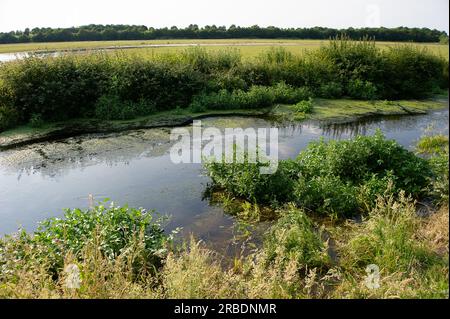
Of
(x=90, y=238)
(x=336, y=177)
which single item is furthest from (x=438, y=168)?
(x=90, y=238)

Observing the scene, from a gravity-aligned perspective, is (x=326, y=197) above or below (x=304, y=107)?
below

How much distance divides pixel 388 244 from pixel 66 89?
12.1 m

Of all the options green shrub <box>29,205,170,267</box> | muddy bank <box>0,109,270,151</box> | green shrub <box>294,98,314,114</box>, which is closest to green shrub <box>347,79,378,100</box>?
green shrub <box>294,98,314,114</box>

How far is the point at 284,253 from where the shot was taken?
5559 millimetres

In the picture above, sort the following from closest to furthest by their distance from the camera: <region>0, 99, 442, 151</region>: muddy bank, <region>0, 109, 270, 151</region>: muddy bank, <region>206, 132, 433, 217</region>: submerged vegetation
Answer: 1. <region>206, 132, 433, 217</region>: submerged vegetation
2. <region>0, 109, 270, 151</region>: muddy bank
3. <region>0, 99, 442, 151</region>: muddy bank

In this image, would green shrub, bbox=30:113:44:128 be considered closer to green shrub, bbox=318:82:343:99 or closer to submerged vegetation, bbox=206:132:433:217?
submerged vegetation, bbox=206:132:433:217

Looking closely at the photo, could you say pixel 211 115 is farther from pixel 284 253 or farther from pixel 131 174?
pixel 284 253

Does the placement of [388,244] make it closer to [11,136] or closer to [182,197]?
[182,197]

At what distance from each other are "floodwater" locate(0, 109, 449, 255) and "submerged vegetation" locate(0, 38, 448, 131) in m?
2.26

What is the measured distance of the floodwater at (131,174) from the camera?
739 centimetres

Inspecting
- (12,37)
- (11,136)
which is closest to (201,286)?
(11,136)

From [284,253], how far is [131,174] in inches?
198

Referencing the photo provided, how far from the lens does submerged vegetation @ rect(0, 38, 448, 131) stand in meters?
13.7

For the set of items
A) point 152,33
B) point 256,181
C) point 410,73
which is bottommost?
point 256,181
